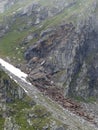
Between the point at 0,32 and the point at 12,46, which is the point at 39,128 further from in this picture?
the point at 0,32

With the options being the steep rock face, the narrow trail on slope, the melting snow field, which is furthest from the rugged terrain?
the narrow trail on slope

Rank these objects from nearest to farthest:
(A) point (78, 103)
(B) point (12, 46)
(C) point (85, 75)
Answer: (A) point (78, 103) → (C) point (85, 75) → (B) point (12, 46)

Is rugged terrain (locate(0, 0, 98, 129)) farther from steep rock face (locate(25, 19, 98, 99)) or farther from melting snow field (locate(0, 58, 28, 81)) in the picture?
melting snow field (locate(0, 58, 28, 81))

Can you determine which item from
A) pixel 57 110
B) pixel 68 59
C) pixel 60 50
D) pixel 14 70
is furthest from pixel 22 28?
pixel 57 110

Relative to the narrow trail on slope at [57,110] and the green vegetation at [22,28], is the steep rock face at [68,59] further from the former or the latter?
the narrow trail on slope at [57,110]

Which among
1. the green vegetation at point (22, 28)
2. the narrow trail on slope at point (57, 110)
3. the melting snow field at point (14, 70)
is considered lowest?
the narrow trail on slope at point (57, 110)

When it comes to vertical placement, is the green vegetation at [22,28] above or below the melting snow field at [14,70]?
above

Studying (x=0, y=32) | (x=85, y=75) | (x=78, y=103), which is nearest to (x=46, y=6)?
(x=0, y=32)

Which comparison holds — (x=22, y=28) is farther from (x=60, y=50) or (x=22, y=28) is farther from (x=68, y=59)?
(x=68, y=59)

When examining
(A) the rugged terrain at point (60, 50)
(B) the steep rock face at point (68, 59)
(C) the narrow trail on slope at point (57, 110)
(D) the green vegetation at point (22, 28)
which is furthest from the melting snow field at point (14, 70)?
(D) the green vegetation at point (22, 28)
